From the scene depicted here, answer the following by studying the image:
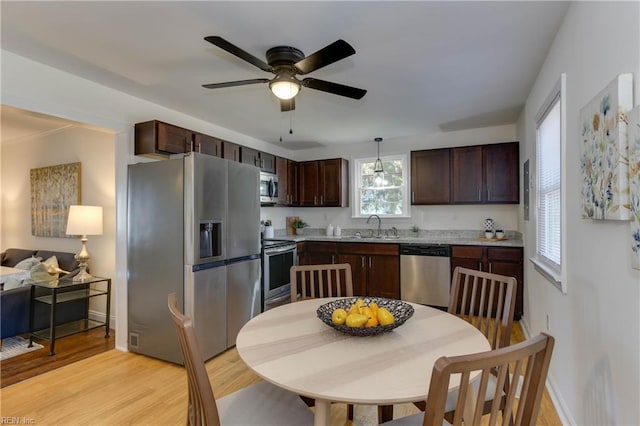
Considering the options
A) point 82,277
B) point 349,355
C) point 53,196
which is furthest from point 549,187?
point 53,196

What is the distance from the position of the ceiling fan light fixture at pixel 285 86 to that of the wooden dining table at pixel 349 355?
1.42 metres

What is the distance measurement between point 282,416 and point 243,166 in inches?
97.0

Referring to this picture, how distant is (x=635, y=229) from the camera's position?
1.13m

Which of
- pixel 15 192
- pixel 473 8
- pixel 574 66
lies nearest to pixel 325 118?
pixel 473 8

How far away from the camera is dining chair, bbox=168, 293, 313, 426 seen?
40.9 inches

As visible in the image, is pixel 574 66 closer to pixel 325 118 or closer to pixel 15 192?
pixel 325 118

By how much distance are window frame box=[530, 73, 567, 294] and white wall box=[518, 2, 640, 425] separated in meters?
0.04

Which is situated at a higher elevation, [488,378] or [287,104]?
[287,104]

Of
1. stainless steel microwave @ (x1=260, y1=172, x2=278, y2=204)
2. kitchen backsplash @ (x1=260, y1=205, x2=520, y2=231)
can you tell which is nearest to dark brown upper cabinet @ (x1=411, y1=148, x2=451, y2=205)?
kitchen backsplash @ (x1=260, y1=205, x2=520, y2=231)

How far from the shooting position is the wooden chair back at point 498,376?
0.74 meters

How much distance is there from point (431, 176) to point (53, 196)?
5062 mm

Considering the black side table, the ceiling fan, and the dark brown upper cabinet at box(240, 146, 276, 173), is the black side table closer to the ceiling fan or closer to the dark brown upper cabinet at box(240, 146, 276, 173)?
the dark brown upper cabinet at box(240, 146, 276, 173)

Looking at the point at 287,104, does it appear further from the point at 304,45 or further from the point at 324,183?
the point at 324,183

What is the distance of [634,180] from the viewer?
114 centimetres
